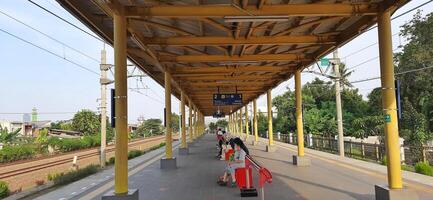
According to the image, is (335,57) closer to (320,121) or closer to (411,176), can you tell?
(411,176)

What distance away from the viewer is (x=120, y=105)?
823 cm

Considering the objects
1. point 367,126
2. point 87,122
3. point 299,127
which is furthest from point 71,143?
point 299,127

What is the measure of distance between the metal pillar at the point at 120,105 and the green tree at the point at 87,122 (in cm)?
6704

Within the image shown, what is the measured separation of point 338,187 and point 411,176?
3.03 meters

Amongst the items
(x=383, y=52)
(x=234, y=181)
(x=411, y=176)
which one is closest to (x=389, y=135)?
(x=383, y=52)

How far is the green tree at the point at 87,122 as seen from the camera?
72875 mm

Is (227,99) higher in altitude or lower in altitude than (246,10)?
lower

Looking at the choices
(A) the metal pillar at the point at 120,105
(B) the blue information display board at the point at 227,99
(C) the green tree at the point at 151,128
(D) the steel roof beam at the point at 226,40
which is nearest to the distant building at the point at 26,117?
(C) the green tree at the point at 151,128

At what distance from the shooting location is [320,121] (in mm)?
37312

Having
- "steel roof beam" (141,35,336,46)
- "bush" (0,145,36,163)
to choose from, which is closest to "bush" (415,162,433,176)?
"steel roof beam" (141,35,336,46)

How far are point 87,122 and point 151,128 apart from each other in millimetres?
33495

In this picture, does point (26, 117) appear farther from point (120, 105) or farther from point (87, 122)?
point (120, 105)

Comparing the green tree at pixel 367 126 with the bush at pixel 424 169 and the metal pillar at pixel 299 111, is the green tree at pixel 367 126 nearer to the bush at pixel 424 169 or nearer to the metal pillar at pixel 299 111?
the metal pillar at pixel 299 111

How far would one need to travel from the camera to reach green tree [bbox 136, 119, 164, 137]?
10268 cm
